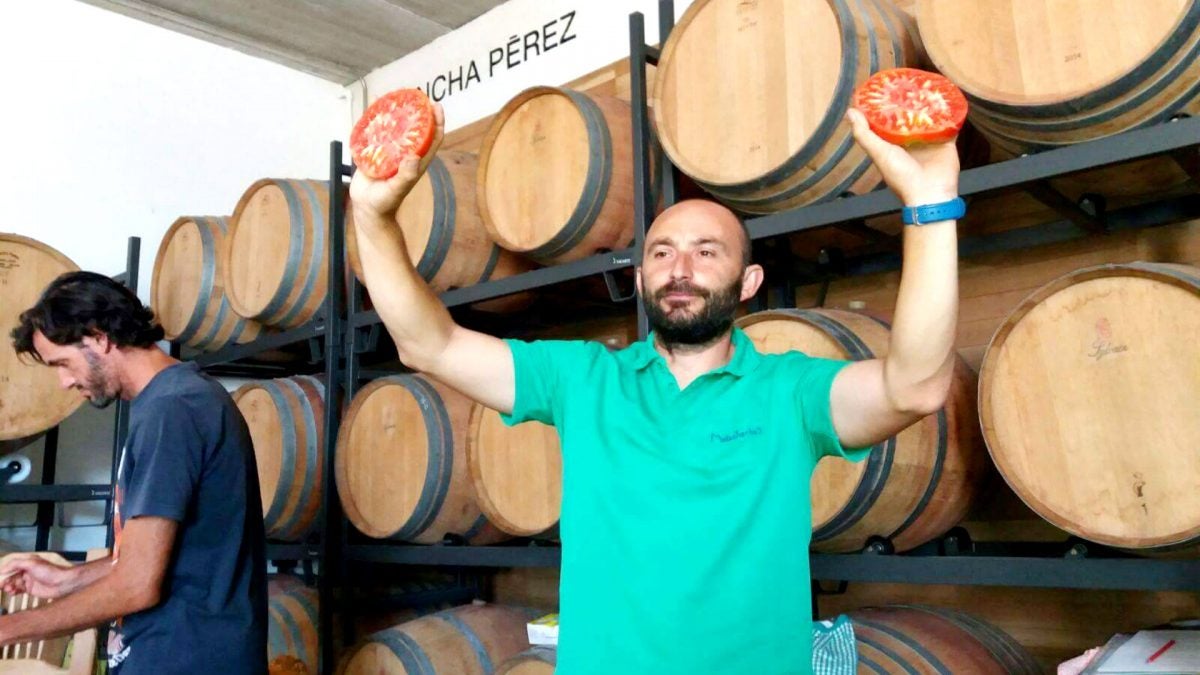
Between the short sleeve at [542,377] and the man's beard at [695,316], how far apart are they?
0.54 ft

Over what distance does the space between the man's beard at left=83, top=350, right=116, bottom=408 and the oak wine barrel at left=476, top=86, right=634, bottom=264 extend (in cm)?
128

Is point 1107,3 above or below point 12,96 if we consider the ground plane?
below

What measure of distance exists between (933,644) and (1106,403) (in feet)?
2.68

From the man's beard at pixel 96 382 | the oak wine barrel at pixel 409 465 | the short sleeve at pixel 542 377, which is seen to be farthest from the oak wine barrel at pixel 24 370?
the short sleeve at pixel 542 377

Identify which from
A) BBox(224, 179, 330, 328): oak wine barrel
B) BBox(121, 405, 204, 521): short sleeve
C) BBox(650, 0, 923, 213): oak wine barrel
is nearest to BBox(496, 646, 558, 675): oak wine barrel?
BBox(121, 405, 204, 521): short sleeve

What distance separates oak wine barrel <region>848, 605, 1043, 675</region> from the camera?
2.40m

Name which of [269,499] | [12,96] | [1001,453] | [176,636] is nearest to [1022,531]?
[1001,453]

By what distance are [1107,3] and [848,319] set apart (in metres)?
0.92

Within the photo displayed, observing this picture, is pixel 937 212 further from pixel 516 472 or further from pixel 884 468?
pixel 516 472

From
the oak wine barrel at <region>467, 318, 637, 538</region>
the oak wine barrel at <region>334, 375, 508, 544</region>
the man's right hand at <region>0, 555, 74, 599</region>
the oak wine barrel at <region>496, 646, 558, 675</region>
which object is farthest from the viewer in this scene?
the oak wine barrel at <region>334, 375, 508, 544</region>

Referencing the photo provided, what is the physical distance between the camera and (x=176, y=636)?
92.8 inches

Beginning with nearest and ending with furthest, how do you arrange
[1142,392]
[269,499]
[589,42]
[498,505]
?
[1142,392] < [498,505] < [269,499] < [589,42]

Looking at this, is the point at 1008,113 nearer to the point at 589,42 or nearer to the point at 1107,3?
the point at 1107,3

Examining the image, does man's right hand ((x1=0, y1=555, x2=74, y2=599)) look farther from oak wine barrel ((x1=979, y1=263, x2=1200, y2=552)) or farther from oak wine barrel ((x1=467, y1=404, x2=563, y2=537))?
oak wine barrel ((x1=979, y1=263, x2=1200, y2=552))
